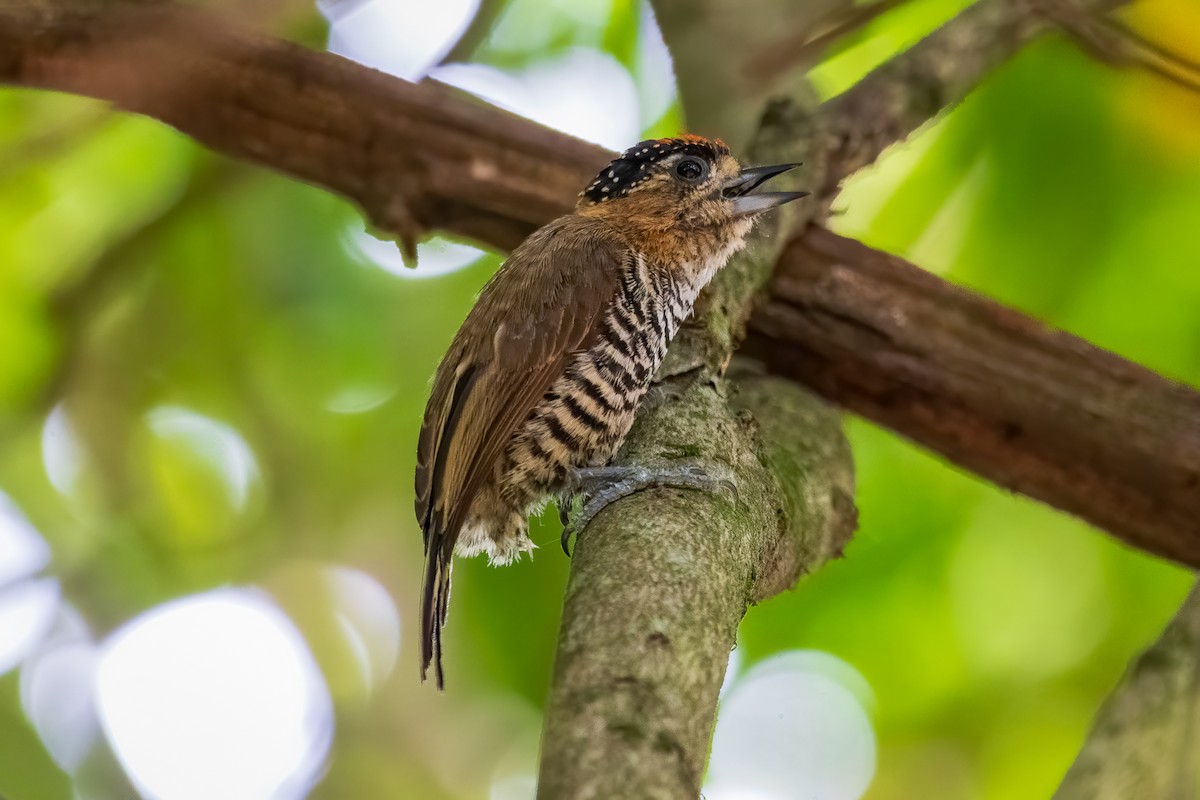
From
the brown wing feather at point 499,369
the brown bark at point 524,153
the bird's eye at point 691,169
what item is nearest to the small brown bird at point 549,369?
the brown wing feather at point 499,369

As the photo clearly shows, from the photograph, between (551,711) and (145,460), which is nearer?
(551,711)

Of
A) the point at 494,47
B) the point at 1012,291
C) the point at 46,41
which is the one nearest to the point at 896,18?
the point at 1012,291

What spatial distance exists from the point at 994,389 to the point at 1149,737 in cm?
168

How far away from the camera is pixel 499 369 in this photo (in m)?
3.24

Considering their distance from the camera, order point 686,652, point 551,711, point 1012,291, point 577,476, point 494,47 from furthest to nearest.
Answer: point 494,47 < point 1012,291 < point 577,476 < point 686,652 < point 551,711

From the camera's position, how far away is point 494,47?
5.15 metres

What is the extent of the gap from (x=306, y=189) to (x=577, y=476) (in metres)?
2.59

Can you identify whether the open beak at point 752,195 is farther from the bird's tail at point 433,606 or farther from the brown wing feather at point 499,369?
the bird's tail at point 433,606

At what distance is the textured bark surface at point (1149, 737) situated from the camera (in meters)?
1.55

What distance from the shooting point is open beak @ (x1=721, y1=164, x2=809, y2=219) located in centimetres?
338

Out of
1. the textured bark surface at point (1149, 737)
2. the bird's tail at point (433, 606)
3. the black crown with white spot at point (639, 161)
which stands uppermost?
the black crown with white spot at point (639, 161)

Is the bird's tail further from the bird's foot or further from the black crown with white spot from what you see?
the black crown with white spot

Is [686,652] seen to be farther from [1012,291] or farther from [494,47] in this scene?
[494,47]

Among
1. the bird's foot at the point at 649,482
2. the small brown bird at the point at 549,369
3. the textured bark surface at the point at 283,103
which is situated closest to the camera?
the bird's foot at the point at 649,482
